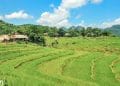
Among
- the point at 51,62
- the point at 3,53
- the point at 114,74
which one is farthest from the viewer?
the point at 3,53

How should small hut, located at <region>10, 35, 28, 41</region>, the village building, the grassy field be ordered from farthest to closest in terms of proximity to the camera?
small hut, located at <region>10, 35, 28, 41</region>
the village building
the grassy field

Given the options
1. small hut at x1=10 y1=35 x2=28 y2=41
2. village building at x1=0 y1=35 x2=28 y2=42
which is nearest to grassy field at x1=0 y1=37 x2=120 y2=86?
village building at x1=0 y1=35 x2=28 y2=42

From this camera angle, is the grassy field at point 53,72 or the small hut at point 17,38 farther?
the small hut at point 17,38

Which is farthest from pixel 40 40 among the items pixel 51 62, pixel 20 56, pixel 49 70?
pixel 49 70

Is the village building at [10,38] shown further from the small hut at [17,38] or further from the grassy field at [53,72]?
the grassy field at [53,72]

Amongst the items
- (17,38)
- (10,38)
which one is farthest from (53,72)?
(17,38)

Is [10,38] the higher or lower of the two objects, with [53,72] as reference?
higher

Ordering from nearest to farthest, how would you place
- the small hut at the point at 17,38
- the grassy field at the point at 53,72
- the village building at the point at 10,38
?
the grassy field at the point at 53,72 → the village building at the point at 10,38 → the small hut at the point at 17,38

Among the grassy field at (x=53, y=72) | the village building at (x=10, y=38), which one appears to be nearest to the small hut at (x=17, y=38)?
the village building at (x=10, y=38)

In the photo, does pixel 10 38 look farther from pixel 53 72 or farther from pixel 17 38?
pixel 53 72

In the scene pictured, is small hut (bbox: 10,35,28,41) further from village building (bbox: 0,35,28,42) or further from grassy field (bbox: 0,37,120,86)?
grassy field (bbox: 0,37,120,86)

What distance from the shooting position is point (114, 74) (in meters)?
28.2

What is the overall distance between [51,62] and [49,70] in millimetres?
5519

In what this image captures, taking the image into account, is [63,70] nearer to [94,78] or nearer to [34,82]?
[94,78]
